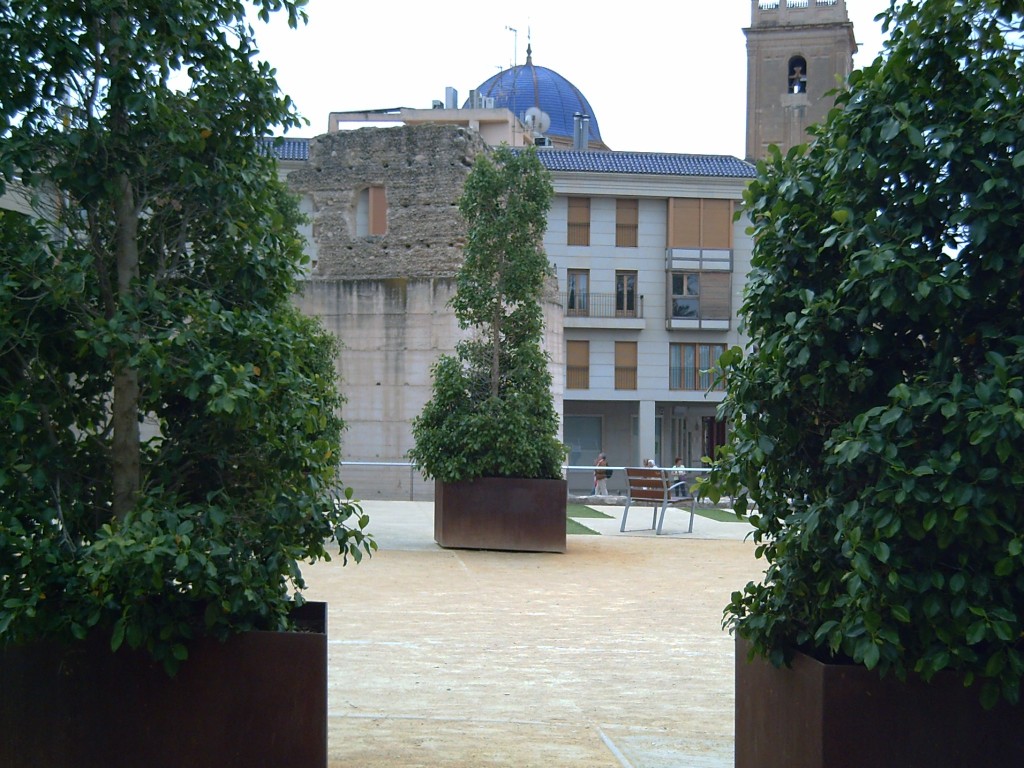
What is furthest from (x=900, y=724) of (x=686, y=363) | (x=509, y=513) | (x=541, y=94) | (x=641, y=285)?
(x=541, y=94)

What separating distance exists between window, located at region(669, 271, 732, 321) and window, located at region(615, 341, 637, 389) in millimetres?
1910

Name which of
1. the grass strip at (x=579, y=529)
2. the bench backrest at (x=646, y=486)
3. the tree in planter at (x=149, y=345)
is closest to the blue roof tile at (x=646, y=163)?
the grass strip at (x=579, y=529)

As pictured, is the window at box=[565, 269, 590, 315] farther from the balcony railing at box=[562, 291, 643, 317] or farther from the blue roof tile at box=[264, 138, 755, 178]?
the blue roof tile at box=[264, 138, 755, 178]

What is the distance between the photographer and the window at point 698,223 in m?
45.8

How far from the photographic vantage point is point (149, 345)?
3705 mm

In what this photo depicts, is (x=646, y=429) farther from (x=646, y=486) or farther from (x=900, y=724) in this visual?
(x=900, y=724)

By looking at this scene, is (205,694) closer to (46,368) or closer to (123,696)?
(123,696)

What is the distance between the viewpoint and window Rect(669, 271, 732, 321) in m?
46.3

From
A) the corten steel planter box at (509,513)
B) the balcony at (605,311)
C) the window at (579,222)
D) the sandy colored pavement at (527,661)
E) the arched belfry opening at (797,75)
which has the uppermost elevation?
the arched belfry opening at (797,75)

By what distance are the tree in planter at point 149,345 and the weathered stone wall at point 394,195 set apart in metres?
22.3

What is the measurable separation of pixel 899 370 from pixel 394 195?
A: 2420 cm

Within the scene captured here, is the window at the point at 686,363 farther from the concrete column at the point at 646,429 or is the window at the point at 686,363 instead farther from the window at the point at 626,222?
the window at the point at 626,222

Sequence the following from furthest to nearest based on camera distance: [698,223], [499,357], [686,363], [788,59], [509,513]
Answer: [788,59], [686,363], [698,223], [499,357], [509,513]

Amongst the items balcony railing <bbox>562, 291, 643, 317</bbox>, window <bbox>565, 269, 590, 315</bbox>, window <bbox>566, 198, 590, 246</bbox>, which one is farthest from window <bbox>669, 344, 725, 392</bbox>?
window <bbox>566, 198, 590, 246</bbox>
